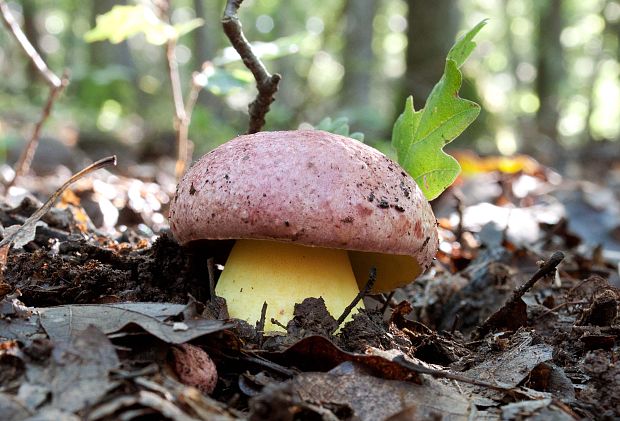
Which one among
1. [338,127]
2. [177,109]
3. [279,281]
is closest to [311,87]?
[177,109]

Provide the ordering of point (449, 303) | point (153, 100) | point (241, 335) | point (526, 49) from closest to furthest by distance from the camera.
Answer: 1. point (241, 335)
2. point (449, 303)
3. point (153, 100)
4. point (526, 49)

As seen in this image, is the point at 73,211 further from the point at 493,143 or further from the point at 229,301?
the point at 493,143

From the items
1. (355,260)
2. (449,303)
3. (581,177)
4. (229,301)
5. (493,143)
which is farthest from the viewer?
(493,143)

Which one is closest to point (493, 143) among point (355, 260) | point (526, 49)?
point (355, 260)

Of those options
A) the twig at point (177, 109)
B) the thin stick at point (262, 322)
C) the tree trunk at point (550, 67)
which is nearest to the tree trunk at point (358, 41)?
the twig at point (177, 109)

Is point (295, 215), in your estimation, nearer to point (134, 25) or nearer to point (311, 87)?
point (134, 25)
